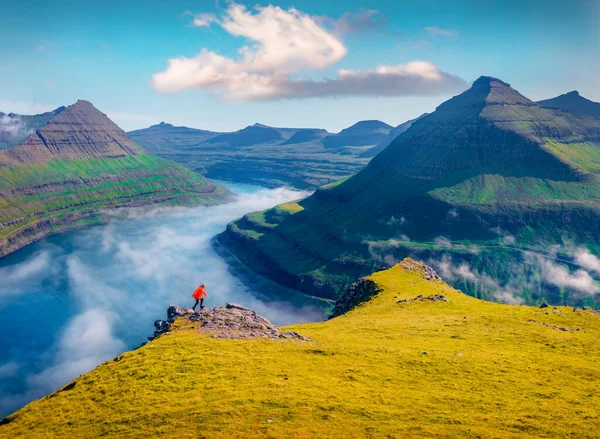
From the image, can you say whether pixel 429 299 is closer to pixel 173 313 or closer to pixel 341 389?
pixel 341 389

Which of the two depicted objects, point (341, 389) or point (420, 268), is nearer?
point (341, 389)

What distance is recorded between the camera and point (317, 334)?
205 ft

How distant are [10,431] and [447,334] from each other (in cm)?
5483

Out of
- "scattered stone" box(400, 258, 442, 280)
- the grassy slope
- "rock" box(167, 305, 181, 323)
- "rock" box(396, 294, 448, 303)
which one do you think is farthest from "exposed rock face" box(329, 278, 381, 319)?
"rock" box(167, 305, 181, 323)

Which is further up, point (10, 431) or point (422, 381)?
point (422, 381)

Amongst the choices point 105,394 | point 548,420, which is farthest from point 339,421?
point 105,394

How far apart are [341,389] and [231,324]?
23601 millimetres

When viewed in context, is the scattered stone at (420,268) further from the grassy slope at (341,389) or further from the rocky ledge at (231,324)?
the rocky ledge at (231,324)

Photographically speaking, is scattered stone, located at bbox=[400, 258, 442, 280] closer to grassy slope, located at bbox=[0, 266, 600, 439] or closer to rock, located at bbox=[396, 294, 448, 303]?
rock, located at bbox=[396, 294, 448, 303]

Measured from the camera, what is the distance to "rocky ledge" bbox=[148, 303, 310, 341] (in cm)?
5697

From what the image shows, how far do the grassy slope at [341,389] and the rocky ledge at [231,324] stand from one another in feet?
8.36

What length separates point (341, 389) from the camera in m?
41.3

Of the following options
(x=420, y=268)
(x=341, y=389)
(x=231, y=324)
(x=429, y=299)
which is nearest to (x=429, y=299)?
(x=429, y=299)

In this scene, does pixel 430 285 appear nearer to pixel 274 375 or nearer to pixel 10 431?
pixel 274 375
